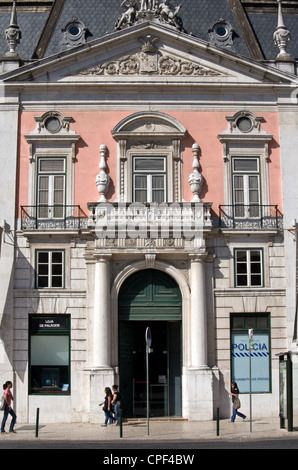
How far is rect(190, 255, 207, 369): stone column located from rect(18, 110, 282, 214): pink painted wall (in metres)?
2.49

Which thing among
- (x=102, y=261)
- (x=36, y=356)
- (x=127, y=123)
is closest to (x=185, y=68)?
(x=127, y=123)

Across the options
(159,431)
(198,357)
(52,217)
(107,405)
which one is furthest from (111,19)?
(159,431)

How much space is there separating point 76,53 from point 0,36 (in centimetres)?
482

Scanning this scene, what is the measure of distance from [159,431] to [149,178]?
31.7 ft

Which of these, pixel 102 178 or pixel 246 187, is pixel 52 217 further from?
pixel 246 187

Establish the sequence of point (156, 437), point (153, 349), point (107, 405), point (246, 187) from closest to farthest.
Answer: point (156, 437), point (107, 405), point (153, 349), point (246, 187)

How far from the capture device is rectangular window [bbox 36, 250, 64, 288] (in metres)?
29.4

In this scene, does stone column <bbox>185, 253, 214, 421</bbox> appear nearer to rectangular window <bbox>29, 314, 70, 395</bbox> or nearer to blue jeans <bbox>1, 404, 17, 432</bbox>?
rectangular window <bbox>29, 314, 70, 395</bbox>

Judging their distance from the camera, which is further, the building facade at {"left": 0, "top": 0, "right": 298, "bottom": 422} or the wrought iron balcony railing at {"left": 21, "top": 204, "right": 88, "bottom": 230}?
the wrought iron balcony railing at {"left": 21, "top": 204, "right": 88, "bottom": 230}

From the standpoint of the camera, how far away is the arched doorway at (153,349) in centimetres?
2919

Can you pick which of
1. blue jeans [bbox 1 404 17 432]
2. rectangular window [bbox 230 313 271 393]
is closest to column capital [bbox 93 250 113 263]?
rectangular window [bbox 230 313 271 393]

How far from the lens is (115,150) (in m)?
30.2

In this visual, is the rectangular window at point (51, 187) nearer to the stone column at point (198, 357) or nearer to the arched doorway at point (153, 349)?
the arched doorway at point (153, 349)
